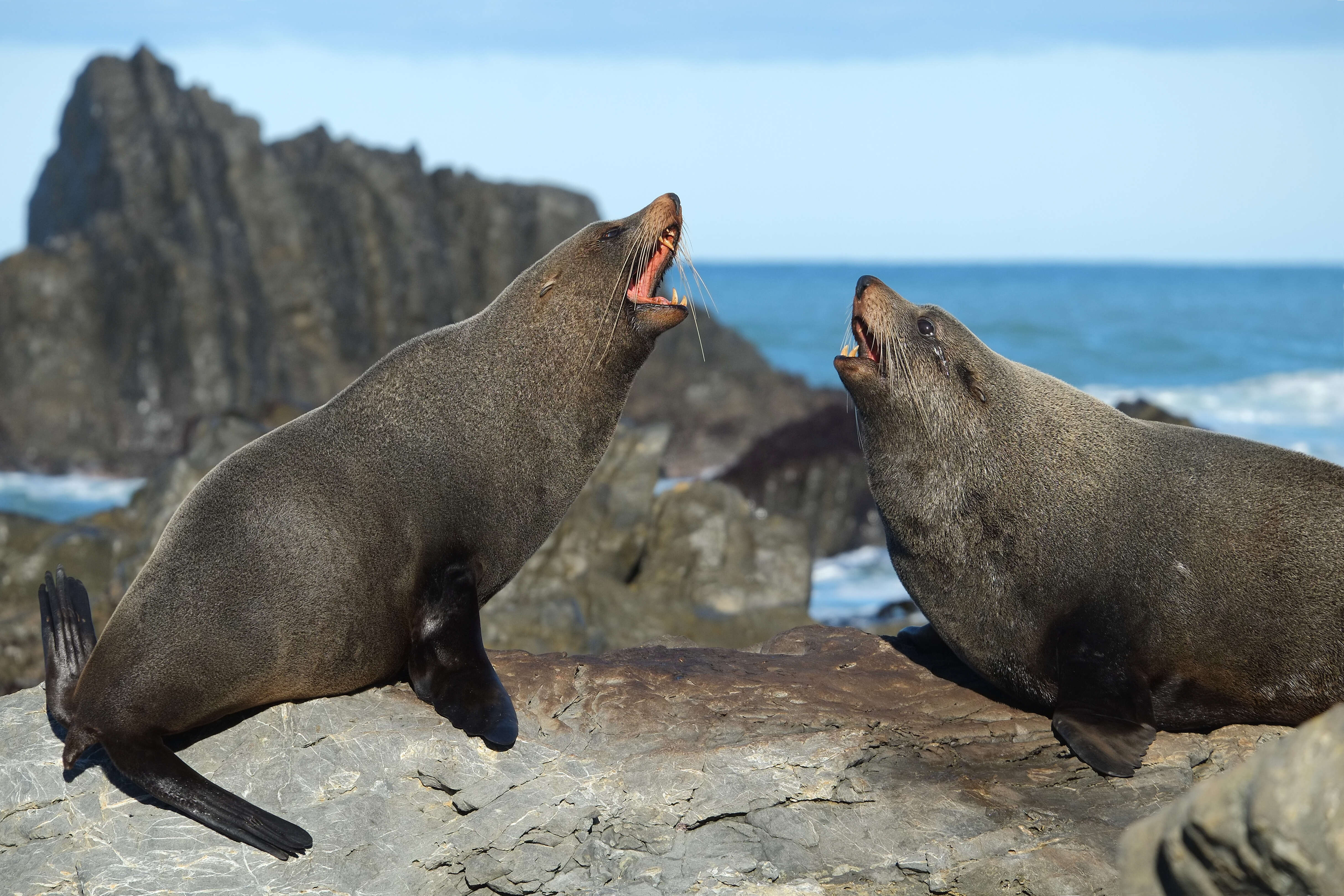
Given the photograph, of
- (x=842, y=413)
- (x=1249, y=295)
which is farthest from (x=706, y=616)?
(x=1249, y=295)

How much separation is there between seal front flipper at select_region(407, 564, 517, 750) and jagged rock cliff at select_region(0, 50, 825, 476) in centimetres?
2046

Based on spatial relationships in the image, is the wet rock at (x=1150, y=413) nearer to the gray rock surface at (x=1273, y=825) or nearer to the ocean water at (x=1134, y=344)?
the ocean water at (x=1134, y=344)

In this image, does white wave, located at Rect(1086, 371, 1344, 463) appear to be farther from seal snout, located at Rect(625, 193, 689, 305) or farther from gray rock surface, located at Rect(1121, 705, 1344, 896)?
gray rock surface, located at Rect(1121, 705, 1344, 896)

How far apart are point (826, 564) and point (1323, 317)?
223 ft

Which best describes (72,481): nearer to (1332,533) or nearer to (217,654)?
(217,654)

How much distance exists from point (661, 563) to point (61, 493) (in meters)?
15.6

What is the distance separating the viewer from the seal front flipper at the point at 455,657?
5.30 m

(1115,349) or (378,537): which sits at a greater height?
(378,537)

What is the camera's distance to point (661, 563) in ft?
42.7

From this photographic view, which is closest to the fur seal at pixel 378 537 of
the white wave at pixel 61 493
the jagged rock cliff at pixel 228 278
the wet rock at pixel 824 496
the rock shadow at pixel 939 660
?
the rock shadow at pixel 939 660

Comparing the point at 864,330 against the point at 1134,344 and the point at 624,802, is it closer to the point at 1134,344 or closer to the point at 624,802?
the point at 624,802

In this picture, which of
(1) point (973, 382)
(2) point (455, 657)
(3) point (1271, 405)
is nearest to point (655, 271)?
(1) point (973, 382)

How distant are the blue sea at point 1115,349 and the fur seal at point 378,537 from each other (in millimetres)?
1958

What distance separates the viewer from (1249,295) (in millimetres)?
106562
